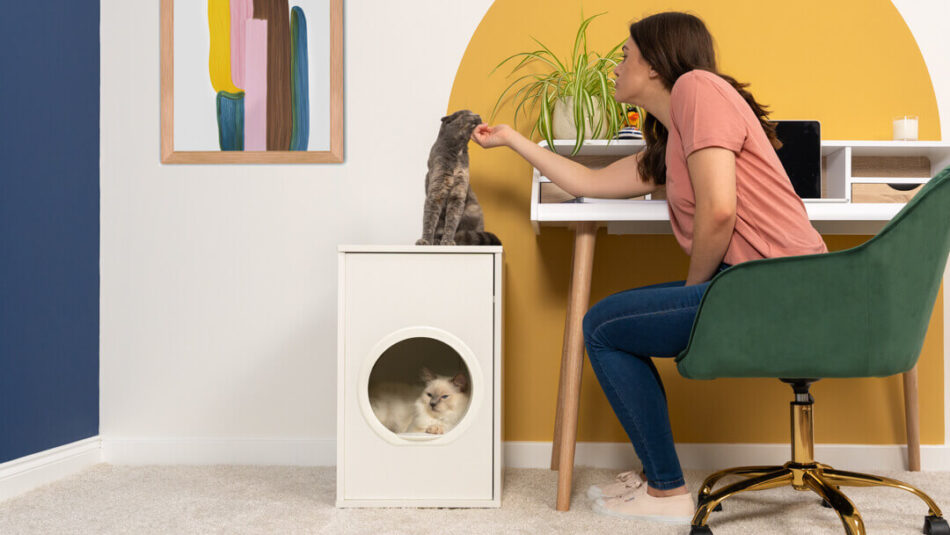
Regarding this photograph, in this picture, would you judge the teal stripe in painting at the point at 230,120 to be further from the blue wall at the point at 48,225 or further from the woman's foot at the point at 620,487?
the woman's foot at the point at 620,487

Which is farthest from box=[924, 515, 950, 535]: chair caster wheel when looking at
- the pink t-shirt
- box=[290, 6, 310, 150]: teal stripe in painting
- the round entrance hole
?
box=[290, 6, 310, 150]: teal stripe in painting

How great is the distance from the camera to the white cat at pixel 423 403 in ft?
5.63

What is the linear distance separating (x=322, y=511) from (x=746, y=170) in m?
1.21

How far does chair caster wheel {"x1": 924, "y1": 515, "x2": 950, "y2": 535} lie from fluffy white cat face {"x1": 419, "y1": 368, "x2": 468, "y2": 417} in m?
1.00

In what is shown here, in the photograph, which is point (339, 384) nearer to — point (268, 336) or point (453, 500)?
point (453, 500)

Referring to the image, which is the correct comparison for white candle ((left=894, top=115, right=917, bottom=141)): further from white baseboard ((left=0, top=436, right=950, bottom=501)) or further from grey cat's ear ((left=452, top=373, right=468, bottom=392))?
grey cat's ear ((left=452, top=373, right=468, bottom=392))

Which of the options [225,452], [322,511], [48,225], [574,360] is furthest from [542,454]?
[48,225]

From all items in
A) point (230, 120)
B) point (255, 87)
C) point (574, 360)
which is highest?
point (255, 87)

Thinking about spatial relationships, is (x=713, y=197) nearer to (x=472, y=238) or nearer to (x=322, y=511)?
(x=472, y=238)

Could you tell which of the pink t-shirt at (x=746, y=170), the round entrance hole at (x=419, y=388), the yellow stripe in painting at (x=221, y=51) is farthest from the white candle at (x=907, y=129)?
Result: the yellow stripe in painting at (x=221, y=51)

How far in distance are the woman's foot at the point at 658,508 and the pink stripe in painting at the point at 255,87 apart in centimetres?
149

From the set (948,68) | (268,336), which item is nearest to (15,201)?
(268,336)

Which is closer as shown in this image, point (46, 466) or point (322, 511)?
point (322, 511)

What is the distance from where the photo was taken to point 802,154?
77.5 inches
